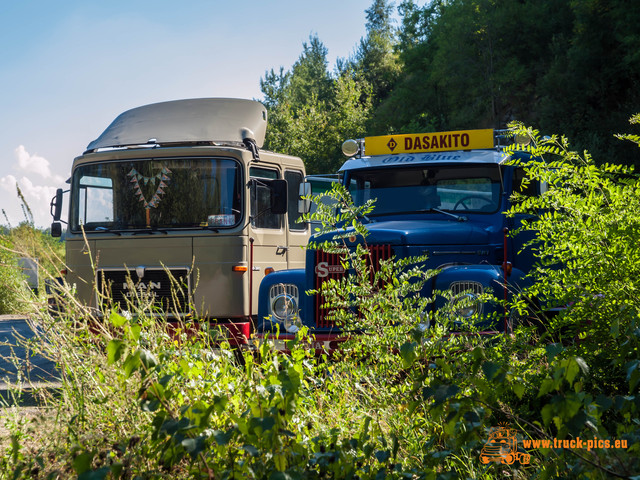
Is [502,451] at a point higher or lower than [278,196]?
lower

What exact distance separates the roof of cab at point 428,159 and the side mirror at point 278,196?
97 cm

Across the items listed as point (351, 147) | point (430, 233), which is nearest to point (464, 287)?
point (430, 233)

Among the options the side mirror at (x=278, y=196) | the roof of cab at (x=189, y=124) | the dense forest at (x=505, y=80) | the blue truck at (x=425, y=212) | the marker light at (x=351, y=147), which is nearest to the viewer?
the blue truck at (x=425, y=212)

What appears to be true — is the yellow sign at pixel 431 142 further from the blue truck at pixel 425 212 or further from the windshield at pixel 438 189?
the windshield at pixel 438 189

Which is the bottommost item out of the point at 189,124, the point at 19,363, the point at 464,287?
the point at 19,363

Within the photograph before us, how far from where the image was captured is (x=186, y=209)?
8.47 metres

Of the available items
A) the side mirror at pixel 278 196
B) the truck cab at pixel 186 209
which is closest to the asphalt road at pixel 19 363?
the truck cab at pixel 186 209

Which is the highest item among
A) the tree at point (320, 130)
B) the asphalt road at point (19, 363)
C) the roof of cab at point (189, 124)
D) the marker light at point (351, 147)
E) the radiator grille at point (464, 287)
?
the tree at point (320, 130)

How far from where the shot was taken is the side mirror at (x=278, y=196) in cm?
828

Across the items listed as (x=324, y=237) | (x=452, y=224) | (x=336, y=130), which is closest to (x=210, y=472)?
(x=324, y=237)

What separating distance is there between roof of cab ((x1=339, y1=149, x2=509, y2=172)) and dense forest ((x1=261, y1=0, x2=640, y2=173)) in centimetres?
1213

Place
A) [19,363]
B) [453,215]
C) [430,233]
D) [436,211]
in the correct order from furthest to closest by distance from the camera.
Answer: [436,211] < [453,215] < [430,233] < [19,363]

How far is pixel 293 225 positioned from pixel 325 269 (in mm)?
2694

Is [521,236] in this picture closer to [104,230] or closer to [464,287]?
[464,287]
